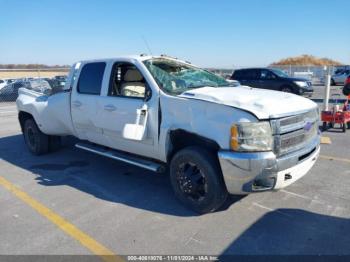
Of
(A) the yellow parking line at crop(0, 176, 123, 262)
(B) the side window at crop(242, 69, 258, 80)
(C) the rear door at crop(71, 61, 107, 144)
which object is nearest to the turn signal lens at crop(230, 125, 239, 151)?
(A) the yellow parking line at crop(0, 176, 123, 262)

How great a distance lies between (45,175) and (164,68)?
2.80m

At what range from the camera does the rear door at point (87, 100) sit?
5184mm

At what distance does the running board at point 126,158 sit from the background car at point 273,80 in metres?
12.7

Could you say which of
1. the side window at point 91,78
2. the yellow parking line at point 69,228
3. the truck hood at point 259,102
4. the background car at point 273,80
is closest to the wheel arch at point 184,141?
the truck hood at point 259,102

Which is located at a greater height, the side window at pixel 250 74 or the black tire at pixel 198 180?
the side window at pixel 250 74

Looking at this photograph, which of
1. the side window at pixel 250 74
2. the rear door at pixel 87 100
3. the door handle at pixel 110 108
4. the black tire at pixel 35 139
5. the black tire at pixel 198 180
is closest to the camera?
the black tire at pixel 198 180

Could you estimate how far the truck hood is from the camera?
3.43m

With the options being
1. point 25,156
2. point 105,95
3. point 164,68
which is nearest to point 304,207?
point 164,68

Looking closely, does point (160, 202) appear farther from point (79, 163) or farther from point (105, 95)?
point (79, 163)

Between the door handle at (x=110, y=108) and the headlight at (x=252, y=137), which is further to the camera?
the door handle at (x=110, y=108)

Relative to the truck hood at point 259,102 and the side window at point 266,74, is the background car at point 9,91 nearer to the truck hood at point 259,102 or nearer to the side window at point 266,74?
the side window at point 266,74

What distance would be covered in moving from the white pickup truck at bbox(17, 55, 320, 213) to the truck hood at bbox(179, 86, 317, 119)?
0.04 feet

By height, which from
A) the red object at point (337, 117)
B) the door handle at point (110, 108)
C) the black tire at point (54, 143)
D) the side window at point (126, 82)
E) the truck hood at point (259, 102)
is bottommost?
the black tire at point (54, 143)

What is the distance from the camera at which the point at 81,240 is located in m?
3.47
